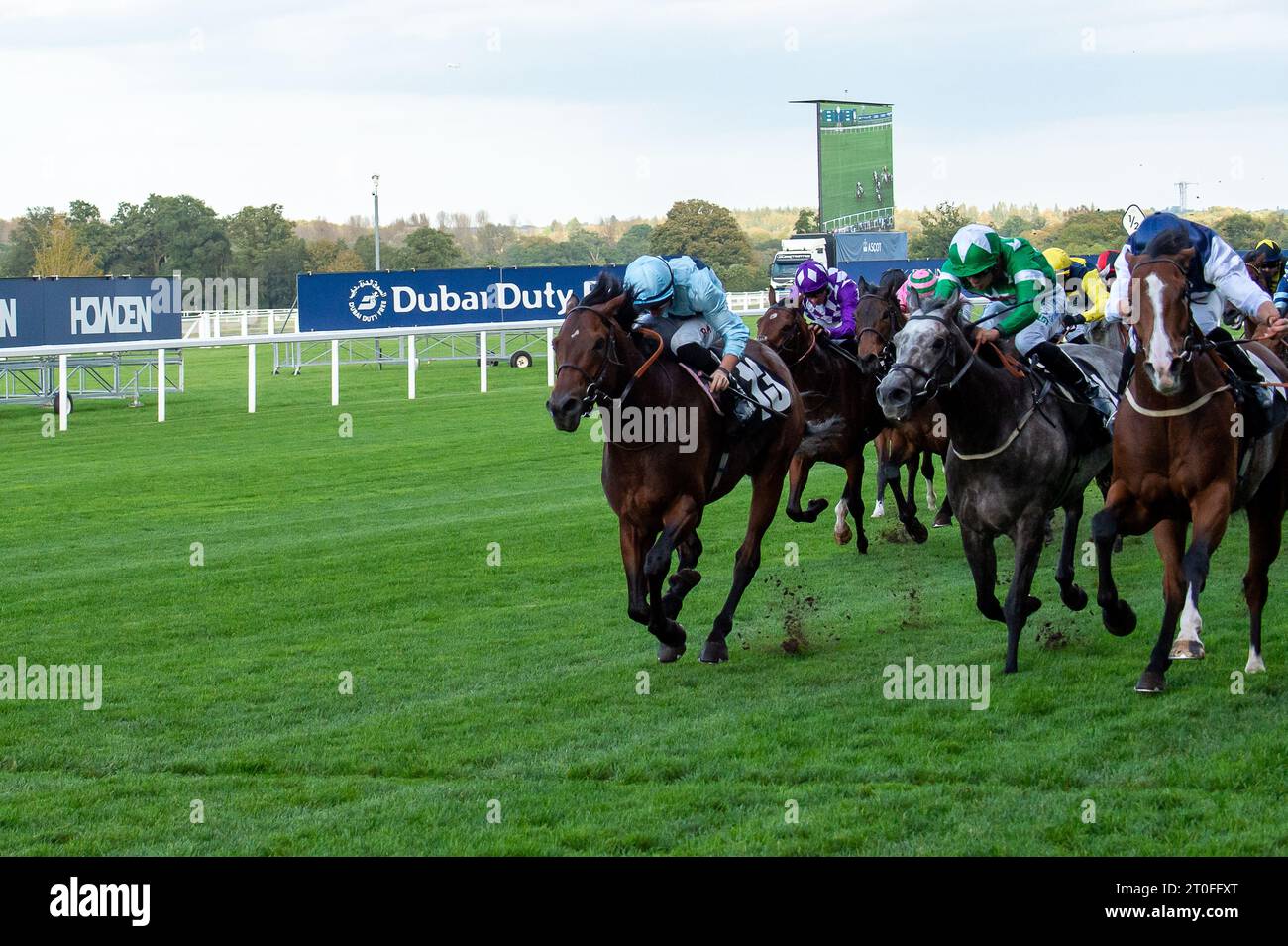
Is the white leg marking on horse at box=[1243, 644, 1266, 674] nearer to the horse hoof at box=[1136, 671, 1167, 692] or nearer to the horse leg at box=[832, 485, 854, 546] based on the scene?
the horse hoof at box=[1136, 671, 1167, 692]

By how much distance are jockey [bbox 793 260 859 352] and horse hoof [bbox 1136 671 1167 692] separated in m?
4.61

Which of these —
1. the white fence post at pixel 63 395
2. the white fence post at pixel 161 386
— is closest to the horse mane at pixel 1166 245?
the white fence post at pixel 63 395

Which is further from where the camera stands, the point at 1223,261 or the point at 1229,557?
the point at 1229,557

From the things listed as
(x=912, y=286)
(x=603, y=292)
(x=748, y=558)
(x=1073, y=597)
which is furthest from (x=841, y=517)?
(x=603, y=292)

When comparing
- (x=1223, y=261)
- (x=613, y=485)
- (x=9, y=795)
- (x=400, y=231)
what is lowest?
(x=9, y=795)

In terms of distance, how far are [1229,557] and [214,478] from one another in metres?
8.85

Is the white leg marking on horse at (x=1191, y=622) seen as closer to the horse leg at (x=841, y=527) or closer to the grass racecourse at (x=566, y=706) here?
the grass racecourse at (x=566, y=706)

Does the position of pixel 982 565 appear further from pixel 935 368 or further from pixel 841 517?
pixel 841 517

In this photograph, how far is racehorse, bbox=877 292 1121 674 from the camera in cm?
684

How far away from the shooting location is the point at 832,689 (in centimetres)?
664

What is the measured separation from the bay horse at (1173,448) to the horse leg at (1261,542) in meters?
0.19

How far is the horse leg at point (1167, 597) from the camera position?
6.30 meters

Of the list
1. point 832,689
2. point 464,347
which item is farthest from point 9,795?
point 464,347

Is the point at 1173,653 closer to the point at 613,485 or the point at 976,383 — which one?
the point at 976,383
